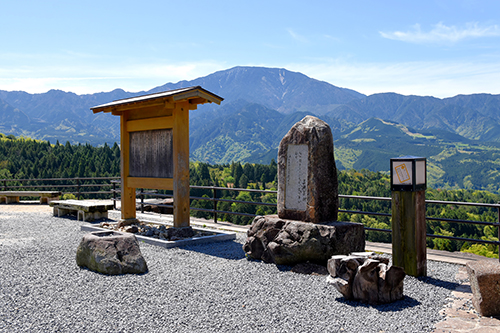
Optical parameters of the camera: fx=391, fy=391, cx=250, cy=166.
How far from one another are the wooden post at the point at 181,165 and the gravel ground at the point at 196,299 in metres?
1.50

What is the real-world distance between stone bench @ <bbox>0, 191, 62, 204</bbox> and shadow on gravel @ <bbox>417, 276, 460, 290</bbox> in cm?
1412

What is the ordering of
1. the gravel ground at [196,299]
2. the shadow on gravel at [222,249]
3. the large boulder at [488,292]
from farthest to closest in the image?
the shadow on gravel at [222,249], the large boulder at [488,292], the gravel ground at [196,299]

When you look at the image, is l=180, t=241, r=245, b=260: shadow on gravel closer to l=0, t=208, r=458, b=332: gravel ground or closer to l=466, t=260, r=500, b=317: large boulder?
l=0, t=208, r=458, b=332: gravel ground

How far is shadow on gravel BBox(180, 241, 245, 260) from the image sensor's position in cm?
692

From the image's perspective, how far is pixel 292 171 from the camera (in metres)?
6.37

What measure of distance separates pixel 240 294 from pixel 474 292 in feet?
8.46

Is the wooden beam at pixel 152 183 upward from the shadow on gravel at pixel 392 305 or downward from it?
upward

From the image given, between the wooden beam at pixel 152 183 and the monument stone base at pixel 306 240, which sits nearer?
the monument stone base at pixel 306 240

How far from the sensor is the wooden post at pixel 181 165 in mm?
8078

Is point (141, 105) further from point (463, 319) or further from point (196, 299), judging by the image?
point (463, 319)

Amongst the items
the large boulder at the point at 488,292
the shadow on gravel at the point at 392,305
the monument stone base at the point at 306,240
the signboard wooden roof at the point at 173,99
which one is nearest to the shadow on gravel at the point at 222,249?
the monument stone base at the point at 306,240

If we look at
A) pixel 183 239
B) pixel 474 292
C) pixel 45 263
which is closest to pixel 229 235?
pixel 183 239

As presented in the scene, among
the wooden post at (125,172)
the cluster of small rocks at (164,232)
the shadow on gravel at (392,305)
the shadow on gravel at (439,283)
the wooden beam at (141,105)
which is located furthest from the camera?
the wooden post at (125,172)

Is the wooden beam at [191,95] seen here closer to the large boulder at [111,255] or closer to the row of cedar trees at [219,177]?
the large boulder at [111,255]
